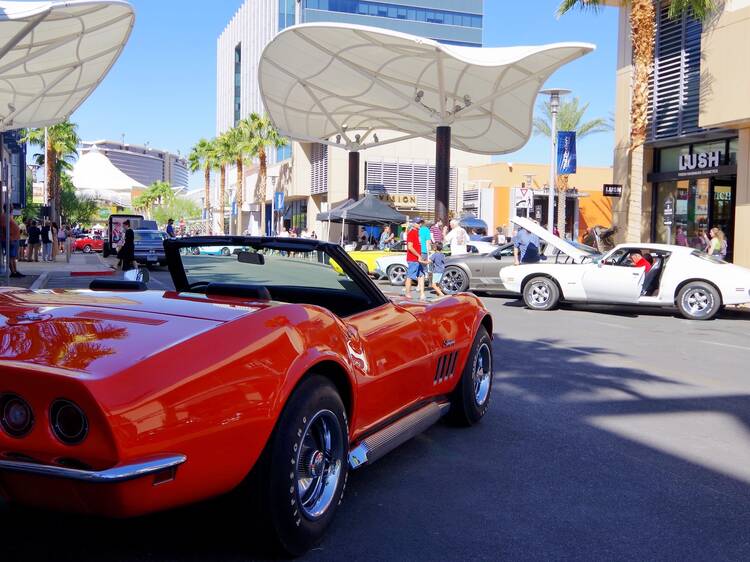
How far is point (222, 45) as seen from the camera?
311ft

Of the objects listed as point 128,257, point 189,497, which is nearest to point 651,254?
point 189,497

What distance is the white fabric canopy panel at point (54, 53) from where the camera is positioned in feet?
65.2

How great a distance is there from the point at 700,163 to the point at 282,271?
20.4 meters

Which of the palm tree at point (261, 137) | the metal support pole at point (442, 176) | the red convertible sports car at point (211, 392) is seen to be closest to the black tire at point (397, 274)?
the metal support pole at point (442, 176)

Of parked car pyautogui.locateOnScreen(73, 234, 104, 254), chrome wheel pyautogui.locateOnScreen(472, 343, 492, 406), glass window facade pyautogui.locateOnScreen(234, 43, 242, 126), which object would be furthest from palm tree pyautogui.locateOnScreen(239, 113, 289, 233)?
chrome wheel pyautogui.locateOnScreen(472, 343, 492, 406)

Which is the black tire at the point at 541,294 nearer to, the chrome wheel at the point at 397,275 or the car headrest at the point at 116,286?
the chrome wheel at the point at 397,275

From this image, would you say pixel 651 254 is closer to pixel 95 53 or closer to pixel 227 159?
pixel 95 53

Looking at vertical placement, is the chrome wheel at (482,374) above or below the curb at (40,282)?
above

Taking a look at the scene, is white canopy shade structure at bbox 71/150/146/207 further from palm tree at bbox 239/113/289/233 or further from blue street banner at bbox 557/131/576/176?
blue street banner at bbox 557/131/576/176

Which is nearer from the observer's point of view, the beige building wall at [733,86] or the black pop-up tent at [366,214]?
the beige building wall at [733,86]

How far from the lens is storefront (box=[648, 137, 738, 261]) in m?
21.5

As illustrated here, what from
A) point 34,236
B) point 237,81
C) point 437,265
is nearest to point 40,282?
point 437,265

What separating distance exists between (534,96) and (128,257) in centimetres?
1692

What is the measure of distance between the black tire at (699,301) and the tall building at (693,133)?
659 centimetres
